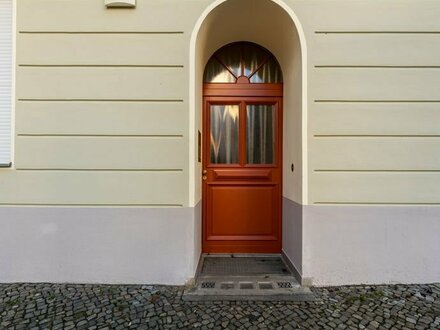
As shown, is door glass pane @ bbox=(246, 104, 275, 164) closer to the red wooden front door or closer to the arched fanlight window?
the red wooden front door

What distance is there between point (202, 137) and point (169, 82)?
1.02 m

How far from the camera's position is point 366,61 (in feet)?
10.3

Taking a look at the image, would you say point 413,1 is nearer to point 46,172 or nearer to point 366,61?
point 366,61

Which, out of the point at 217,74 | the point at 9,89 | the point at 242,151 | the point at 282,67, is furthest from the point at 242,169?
the point at 9,89

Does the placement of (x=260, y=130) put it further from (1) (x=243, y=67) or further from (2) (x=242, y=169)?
(1) (x=243, y=67)

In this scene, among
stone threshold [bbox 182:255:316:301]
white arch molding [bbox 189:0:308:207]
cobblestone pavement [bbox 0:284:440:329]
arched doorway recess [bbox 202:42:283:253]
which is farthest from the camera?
arched doorway recess [bbox 202:42:283:253]

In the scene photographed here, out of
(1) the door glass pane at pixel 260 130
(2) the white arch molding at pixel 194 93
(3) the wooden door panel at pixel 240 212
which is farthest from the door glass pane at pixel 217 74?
(3) the wooden door panel at pixel 240 212

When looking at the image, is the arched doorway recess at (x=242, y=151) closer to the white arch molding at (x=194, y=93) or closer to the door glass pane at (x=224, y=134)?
the door glass pane at (x=224, y=134)

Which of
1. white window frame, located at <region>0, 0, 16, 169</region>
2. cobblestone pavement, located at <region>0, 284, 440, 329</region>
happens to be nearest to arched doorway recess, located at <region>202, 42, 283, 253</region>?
cobblestone pavement, located at <region>0, 284, 440, 329</region>

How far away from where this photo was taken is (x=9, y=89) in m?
3.18

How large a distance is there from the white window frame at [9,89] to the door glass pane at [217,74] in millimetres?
2326

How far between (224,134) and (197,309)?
7.57 feet

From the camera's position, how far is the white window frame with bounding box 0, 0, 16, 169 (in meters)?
3.14

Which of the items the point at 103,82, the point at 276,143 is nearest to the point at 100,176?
the point at 103,82
